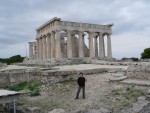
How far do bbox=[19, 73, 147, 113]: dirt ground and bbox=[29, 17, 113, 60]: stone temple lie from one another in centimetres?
2778

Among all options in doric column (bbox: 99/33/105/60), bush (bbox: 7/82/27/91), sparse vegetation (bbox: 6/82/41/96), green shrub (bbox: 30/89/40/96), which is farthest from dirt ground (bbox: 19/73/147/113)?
doric column (bbox: 99/33/105/60)

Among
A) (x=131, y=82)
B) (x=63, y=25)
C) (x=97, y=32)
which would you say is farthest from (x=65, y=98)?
(x=97, y=32)

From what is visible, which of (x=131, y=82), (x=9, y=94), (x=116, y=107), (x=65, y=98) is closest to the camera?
(x=9, y=94)

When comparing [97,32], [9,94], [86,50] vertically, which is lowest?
[9,94]

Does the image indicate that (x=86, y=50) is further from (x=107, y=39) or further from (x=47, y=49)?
(x=47, y=49)

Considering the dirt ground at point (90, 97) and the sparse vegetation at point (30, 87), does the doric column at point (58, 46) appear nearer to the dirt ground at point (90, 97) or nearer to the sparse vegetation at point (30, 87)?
the sparse vegetation at point (30, 87)

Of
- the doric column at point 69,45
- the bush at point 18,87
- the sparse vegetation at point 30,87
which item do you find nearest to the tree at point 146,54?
the doric column at point 69,45

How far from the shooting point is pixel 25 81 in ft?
60.2

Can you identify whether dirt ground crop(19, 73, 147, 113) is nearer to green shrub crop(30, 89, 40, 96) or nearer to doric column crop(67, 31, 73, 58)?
green shrub crop(30, 89, 40, 96)

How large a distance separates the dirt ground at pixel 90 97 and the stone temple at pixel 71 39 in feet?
91.1

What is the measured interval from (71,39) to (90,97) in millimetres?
36420

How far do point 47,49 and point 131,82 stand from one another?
38.1 meters

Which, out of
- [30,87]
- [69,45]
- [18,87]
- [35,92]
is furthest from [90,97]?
[69,45]

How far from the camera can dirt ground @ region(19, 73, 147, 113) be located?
1212cm
